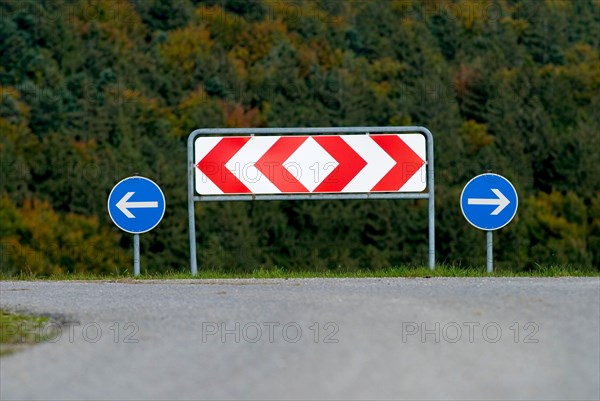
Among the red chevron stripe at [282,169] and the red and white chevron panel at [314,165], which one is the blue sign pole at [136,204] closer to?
the red and white chevron panel at [314,165]

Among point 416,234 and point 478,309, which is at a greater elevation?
point 478,309

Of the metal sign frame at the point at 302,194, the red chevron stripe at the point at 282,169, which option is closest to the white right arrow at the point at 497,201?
the metal sign frame at the point at 302,194

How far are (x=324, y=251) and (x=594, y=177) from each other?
26.2m

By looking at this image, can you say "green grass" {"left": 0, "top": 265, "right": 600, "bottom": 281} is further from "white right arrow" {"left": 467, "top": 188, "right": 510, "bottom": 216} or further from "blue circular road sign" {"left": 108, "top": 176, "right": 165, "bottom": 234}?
"blue circular road sign" {"left": 108, "top": 176, "right": 165, "bottom": 234}

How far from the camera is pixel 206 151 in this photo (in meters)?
16.4

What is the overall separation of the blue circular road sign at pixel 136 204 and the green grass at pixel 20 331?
5693 millimetres

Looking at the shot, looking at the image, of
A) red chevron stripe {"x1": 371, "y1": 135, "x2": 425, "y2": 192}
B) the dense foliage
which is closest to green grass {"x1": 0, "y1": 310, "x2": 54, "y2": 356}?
red chevron stripe {"x1": 371, "y1": 135, "x2": 425, "y2": 192}

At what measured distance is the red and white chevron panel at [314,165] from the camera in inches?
641

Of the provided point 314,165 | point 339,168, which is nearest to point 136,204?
point 314,165

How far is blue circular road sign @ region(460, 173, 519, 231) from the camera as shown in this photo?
15.4 m

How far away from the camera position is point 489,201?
15445 mm

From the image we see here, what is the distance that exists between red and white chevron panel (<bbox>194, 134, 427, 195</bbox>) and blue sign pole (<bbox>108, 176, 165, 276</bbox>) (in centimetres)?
74

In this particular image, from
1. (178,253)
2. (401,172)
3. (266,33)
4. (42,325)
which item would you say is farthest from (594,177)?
(42,325)

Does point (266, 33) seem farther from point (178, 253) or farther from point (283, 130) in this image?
point (283, 130)
